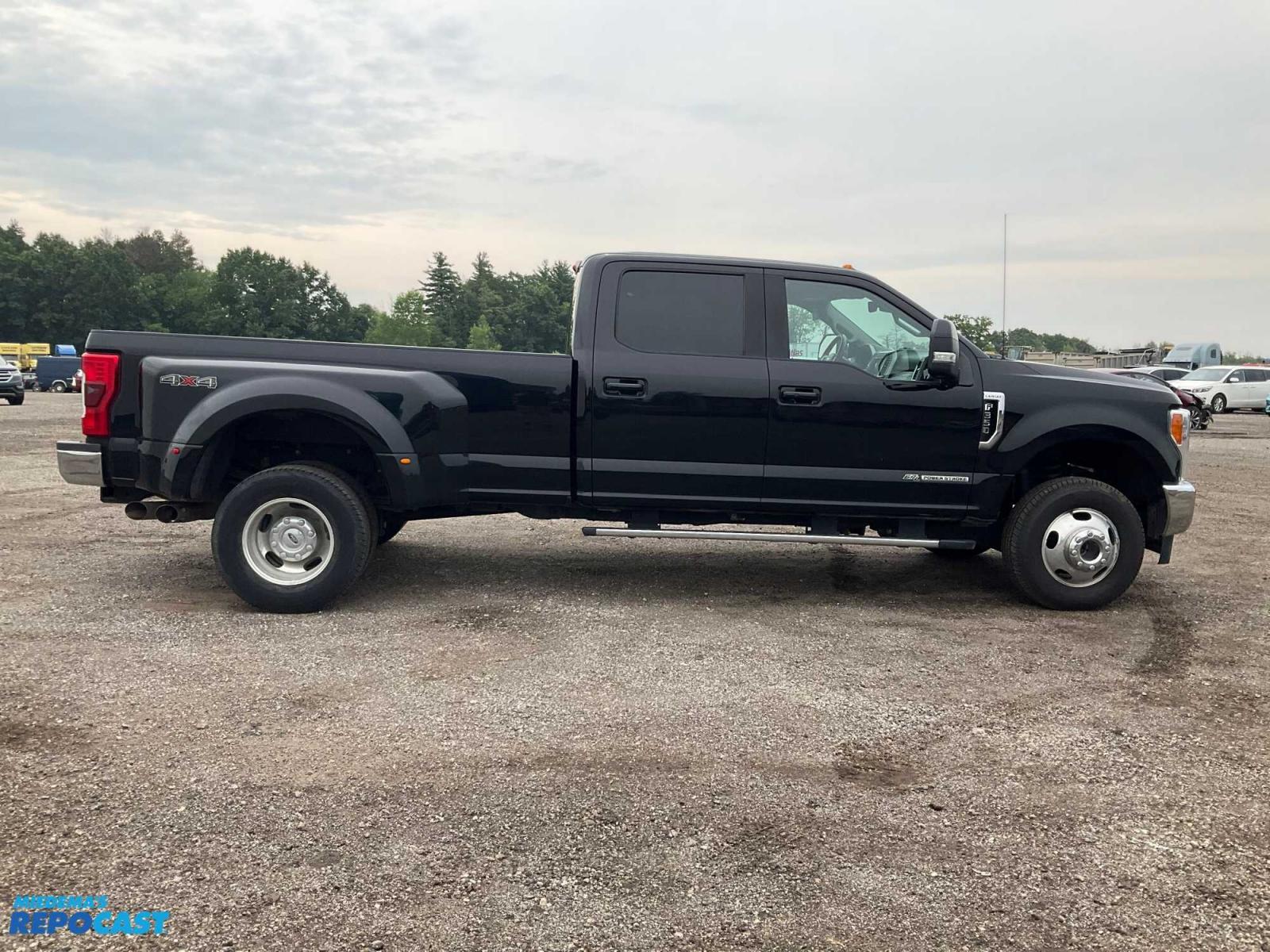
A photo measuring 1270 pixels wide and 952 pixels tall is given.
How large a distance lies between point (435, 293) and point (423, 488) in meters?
121

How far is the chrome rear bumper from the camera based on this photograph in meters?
5.69

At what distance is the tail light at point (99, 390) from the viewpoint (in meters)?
5.20

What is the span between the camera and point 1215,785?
335 cm

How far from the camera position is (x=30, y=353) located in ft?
208

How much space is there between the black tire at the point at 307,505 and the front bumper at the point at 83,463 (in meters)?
0.71

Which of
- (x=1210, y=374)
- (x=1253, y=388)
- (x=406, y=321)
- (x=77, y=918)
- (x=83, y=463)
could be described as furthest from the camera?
(x=406, y=321)

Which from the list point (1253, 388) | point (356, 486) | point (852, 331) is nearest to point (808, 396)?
point (852, 331)

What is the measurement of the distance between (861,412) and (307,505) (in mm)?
3211

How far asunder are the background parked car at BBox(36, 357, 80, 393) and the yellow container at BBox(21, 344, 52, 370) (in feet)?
46.5

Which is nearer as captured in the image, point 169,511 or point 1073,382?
point 169,511

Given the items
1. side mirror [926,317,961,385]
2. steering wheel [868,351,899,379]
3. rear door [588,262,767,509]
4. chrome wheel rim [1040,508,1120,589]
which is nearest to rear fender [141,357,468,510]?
rear door [588,262,767,509]

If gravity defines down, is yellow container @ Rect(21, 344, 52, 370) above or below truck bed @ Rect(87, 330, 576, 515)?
above

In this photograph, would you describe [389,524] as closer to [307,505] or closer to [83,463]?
[307,505]

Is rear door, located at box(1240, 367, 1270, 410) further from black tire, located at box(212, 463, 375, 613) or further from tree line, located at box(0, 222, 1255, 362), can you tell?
tree line, located at box(0, 222, 1255, 362)
